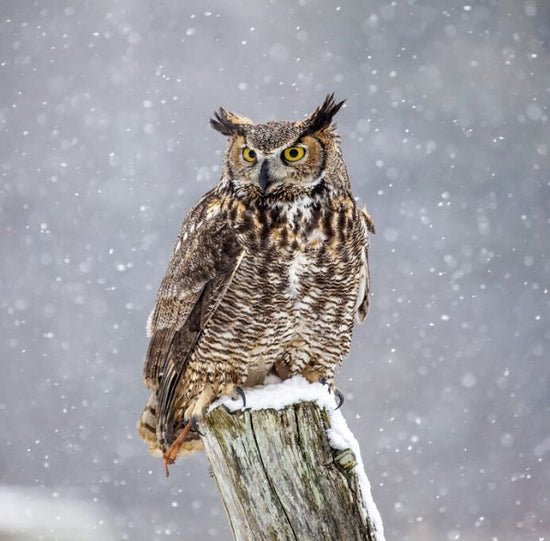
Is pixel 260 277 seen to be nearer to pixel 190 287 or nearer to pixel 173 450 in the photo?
pixel 190 287

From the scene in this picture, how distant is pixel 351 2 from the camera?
35438mm

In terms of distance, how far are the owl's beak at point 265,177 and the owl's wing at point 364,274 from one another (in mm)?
389

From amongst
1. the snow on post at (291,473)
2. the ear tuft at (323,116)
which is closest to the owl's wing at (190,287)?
the ear tuft at (323,116)

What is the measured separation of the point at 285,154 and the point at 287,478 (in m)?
1.09

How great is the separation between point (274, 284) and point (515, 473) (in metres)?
14.4

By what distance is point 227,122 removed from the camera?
2.69m

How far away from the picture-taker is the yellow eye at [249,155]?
246 cm

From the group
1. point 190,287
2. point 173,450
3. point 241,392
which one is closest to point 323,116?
point 190,287

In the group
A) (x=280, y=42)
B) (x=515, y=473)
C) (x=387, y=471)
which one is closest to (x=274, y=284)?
(x=515, y=473)

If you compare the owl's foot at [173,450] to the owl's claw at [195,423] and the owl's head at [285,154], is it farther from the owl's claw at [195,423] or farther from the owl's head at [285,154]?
the owl's head at [285,154]

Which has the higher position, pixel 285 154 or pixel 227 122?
pixel 227 122

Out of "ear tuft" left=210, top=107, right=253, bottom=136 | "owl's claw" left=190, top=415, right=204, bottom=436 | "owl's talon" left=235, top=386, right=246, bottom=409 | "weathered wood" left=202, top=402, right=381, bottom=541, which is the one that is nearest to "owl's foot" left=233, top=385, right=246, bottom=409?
"owl's talon" left=235, top=386, right=246, bottom=409

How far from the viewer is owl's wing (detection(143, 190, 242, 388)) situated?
246cm

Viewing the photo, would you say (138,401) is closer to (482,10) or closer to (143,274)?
(143,274)
